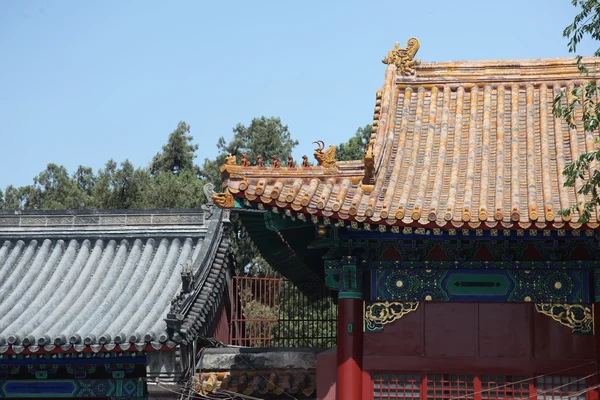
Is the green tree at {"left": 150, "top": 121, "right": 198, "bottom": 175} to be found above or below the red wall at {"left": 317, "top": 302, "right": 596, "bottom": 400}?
above

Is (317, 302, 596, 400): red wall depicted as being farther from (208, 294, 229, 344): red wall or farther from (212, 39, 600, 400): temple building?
(208, 294, 229, 344): red wall

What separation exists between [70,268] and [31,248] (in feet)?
4.20

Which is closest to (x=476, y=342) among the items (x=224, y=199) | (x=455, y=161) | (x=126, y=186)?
(x=455, y=161)

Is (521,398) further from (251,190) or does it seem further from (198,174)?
(198,174)

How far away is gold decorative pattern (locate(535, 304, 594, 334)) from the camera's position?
48.7ft

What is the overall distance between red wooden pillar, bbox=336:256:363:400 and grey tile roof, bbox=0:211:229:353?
2.91 meters

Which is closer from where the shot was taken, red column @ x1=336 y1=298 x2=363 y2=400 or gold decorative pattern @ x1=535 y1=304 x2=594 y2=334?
gold decorative pattern @ x1=535 y1=304 x2=594 y2=334

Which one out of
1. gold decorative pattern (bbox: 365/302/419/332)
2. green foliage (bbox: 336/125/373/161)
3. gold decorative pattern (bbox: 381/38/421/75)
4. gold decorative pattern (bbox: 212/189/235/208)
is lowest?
gold decorative pattern (bbox: 365/302/419/332)

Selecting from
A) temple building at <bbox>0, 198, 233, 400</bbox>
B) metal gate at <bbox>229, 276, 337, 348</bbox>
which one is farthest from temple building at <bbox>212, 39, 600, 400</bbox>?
metal gate at <bbox>229, 276, 337, 348</bbox>

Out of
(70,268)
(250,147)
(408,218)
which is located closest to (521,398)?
(408,218)

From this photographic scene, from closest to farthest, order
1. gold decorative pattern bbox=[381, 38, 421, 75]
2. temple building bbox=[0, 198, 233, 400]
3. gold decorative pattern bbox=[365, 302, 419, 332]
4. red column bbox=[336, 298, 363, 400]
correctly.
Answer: red column bbox=[336, 298, 363, 400], gold decorative pattern bbox=[365, 302, 419, 332], temple building bbox=[0, 198, 233, 400], gold decorative pattern bbox=[381, 38, 421, 75]

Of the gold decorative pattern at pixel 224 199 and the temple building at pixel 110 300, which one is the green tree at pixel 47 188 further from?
the gold decorative pattern at pixel 224 199

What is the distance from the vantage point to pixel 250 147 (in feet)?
147

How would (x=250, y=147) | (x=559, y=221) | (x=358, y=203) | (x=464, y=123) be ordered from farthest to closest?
(x=250, y=147) < (x=464, y=123) < (x=358, y=203) < (x=559, y=221)
